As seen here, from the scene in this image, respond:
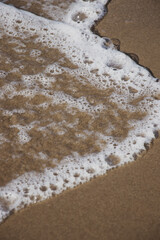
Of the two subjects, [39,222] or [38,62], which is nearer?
[39,222]

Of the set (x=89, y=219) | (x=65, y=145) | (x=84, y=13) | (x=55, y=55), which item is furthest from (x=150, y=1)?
(x=89, y=219)

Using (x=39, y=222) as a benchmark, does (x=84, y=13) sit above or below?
above

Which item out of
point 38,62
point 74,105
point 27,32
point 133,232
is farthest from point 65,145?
point 27,32

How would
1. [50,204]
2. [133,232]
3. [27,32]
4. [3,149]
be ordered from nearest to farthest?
[133,232]
[50,204]
[3,149]
[27,32]

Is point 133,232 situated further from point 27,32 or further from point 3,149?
point 27,32

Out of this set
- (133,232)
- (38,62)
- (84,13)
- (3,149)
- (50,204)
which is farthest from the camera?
(84,13)

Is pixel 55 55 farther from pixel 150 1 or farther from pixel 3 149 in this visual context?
pixel 150 1

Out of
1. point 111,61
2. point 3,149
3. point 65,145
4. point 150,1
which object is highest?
point 150,1
